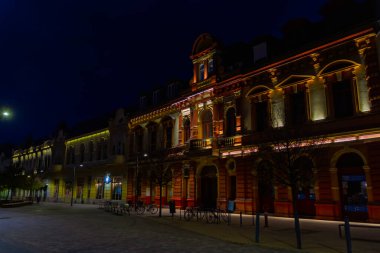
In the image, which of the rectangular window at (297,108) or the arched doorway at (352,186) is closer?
the arched doorway at (352,186)

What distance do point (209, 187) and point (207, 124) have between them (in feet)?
18.2

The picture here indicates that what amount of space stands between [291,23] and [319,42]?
13.4 feet

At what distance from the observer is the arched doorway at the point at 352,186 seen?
18.2 m

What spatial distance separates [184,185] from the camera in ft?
96.6

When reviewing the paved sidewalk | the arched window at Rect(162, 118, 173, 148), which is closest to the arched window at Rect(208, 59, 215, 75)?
the arched window at Rect(162, 118, 173, 148)

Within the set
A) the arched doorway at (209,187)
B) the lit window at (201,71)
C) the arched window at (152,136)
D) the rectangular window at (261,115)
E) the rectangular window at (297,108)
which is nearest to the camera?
the rectangular window at (297,108)

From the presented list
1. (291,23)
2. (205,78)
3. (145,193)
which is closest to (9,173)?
(145,193)

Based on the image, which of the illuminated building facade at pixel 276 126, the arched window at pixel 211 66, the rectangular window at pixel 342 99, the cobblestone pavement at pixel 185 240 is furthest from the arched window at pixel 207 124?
the cobblestone pavement at pixel 185 240

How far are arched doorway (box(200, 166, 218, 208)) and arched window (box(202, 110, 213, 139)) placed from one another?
288cm

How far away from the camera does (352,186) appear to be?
1872 cm

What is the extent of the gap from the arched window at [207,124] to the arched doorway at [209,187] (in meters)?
2.88

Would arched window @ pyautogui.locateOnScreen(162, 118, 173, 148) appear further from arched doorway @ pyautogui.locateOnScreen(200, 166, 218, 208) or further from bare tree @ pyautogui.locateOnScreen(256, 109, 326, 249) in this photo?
bare tree @ pyautogui.locateOnScreen(256, 109, 326, 249)

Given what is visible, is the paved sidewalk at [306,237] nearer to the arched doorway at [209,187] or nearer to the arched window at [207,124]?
the arched doorway at [209,187]

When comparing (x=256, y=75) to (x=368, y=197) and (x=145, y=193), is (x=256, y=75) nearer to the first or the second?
(x=368, y=197)
